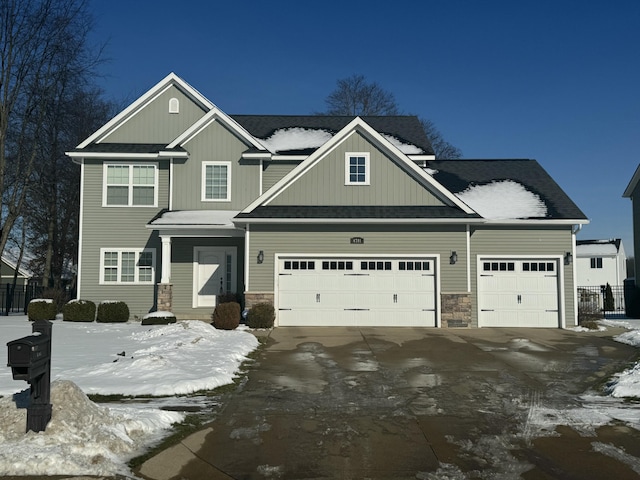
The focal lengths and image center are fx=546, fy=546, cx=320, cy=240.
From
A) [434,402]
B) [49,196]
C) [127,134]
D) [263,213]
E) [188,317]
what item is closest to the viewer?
[434,402]

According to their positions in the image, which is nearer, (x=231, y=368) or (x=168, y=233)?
(x=231, y=368)

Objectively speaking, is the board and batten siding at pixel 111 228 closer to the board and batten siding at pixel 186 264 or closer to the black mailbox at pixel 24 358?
the board and batten siding at pixel 186 264

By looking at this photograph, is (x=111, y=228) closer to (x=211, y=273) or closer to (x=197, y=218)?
(x=197, y=218)

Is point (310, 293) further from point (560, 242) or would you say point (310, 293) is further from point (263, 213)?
point (560, 242)

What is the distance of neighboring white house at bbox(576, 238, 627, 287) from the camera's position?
5019cm

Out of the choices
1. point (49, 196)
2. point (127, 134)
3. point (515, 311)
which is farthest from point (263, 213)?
Result: point (49, 196)

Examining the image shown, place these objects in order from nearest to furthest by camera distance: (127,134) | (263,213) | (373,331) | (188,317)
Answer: (373,331) < (263,213) < (188,317) < (127,134)

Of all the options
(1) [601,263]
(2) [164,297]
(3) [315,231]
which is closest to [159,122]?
(2) [164,297]

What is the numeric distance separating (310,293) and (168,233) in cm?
556

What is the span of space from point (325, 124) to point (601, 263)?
37.1 metres

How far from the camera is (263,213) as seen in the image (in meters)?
18.3

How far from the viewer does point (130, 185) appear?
2139 centimetres

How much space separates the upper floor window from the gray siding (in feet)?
14.1

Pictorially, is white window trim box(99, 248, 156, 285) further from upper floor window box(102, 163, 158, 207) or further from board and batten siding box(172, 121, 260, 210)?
board and batten siding box(172, 121, 260, 210)
